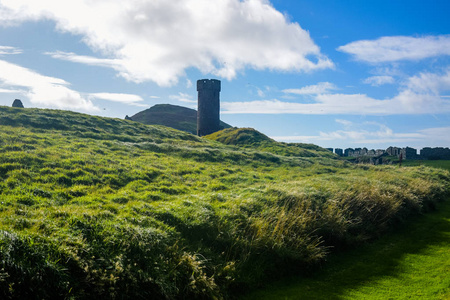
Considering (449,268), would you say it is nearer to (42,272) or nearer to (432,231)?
(432,231)

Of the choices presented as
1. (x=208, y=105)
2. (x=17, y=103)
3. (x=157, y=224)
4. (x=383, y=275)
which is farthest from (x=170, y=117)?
(x=383, y=275)

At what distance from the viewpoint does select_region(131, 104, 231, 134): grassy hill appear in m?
107

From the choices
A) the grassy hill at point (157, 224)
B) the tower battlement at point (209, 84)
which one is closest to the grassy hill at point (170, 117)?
the tower battlement at point (209, 84)

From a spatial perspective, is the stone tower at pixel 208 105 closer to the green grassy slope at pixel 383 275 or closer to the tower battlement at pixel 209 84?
the tower battlement at pixel 209 84

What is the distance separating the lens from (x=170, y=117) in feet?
389

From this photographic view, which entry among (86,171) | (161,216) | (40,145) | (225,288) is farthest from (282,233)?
(40,145)

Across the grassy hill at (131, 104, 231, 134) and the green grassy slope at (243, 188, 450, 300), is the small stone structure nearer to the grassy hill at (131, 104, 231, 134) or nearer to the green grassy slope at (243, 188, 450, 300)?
the green grassy slope at (243, 188, 450, 300)

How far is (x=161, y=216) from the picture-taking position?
8.88 metres

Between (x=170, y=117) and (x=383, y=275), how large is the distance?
114m

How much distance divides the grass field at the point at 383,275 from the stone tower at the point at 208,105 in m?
52.2

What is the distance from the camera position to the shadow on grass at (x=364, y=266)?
292 inches

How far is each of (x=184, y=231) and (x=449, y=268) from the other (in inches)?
292

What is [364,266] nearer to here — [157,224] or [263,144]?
[157,224]

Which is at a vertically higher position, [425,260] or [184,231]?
Result: [184,231]
